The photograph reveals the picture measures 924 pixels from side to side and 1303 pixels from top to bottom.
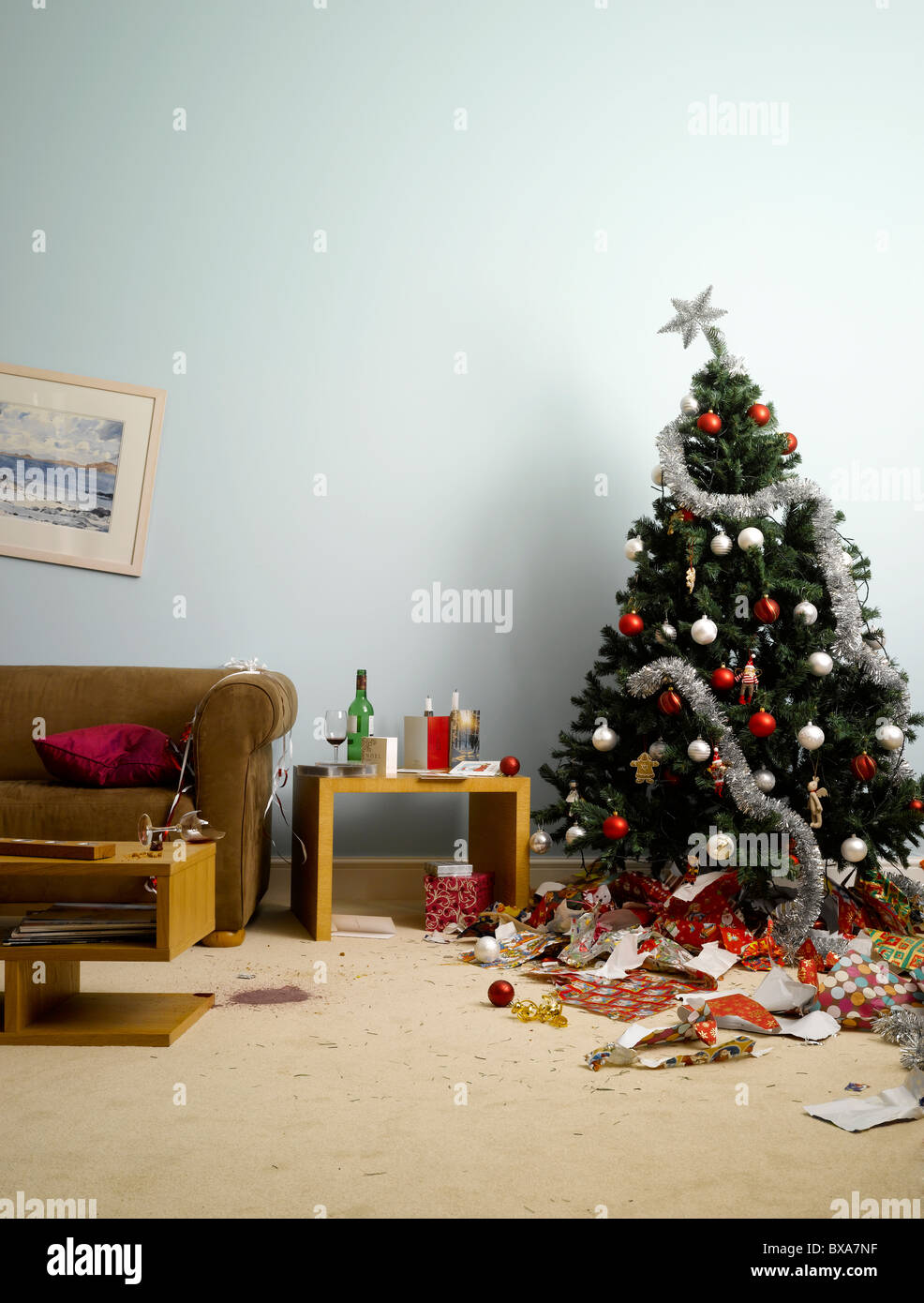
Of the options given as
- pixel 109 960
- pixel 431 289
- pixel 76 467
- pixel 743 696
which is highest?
pixel 431 289

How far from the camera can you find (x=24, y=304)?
3.58m

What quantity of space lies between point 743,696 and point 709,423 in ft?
2.65

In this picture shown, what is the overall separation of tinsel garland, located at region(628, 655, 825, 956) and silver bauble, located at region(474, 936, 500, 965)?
2.49ft

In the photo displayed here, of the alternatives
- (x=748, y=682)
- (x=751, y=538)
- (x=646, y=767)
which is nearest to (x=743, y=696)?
(x=748, y=682)

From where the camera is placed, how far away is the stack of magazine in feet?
6.31

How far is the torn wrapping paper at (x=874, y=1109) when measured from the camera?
1517 mm

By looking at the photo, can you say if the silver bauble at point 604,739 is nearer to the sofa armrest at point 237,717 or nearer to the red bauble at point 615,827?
the red bauble at point 615,827

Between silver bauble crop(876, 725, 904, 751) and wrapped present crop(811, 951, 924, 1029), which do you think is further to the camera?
silver bauble crop(876, 725, 904, 751)

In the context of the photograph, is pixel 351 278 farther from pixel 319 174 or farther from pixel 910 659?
pixel 910 659

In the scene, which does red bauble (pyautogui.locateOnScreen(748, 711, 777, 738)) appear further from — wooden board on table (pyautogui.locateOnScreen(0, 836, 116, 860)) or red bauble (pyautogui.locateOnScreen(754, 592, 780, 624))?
wooden board on table (pyautogui.locateOnScreen(0, 836, 116, 860))

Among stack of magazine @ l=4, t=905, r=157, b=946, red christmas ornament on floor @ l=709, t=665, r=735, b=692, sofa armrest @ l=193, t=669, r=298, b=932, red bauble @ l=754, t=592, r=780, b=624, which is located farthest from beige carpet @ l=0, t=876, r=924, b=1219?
red bauble @ l=754, t=592, r=780, b=624

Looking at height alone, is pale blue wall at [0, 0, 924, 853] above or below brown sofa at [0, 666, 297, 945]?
above

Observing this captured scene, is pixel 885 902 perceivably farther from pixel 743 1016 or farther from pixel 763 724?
pixel 743 1016

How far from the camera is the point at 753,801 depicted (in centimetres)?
277
